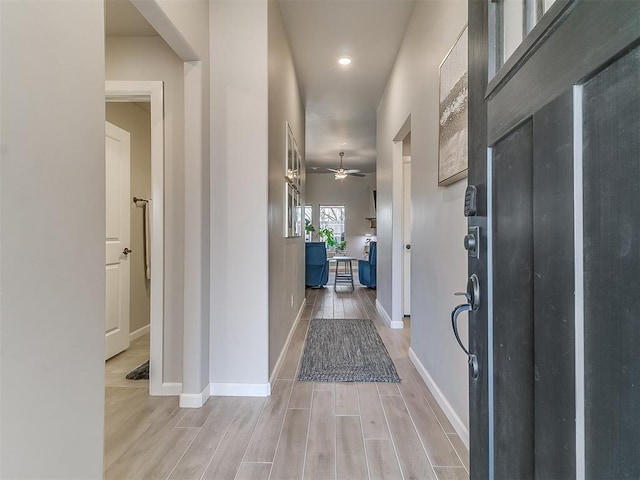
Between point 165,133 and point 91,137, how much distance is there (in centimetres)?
132

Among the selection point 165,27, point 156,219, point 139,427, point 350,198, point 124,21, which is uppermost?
point 124,21

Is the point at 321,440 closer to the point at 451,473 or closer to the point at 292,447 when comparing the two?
the point at 292,447

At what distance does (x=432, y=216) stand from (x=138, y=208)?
2975 millimetres

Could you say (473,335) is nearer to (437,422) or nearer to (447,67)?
(437,422)

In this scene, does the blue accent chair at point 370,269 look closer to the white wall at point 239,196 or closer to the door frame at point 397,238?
the door frame at point 397,238

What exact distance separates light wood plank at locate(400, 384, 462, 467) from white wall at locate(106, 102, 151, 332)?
9.03 ft

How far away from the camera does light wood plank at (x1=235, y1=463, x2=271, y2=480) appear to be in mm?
1462

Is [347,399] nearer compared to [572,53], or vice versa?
[572,53]

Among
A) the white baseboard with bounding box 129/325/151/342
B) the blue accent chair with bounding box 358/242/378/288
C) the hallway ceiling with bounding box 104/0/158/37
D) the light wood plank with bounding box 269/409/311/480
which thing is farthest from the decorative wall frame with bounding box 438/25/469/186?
the blue accent chair with bounding box 358/242/378/288

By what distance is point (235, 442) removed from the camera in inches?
67.8

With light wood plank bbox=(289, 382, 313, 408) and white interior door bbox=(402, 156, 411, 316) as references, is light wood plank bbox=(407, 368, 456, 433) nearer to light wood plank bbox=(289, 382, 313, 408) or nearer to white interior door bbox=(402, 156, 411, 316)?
light wood plank bbox=(289, 382, 313, 408)

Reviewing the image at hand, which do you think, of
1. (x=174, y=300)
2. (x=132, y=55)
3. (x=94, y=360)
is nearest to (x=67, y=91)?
(x=94, y=360)

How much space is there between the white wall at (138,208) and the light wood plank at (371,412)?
2.47m

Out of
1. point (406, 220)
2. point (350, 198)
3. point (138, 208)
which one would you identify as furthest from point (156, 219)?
point (350, 198)
